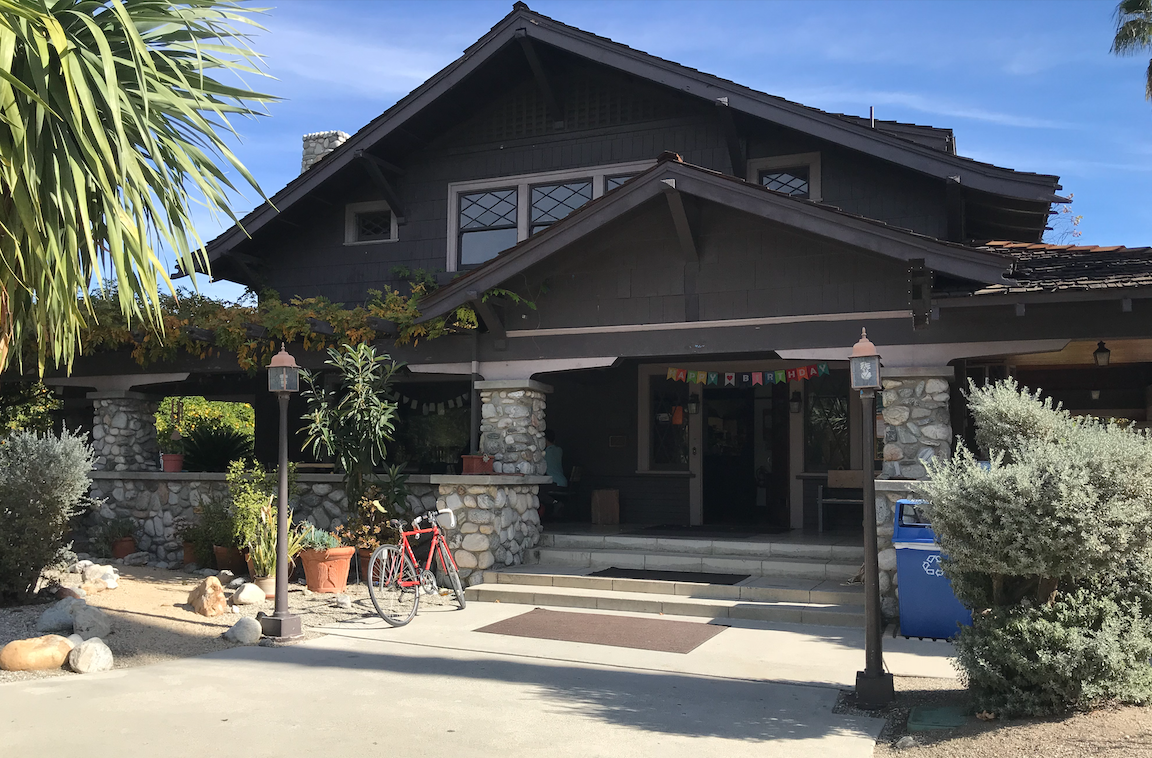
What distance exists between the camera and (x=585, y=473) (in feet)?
47.5

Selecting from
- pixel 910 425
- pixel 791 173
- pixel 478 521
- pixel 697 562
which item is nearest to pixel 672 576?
pixel 697 562

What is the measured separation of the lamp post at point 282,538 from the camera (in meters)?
8.41

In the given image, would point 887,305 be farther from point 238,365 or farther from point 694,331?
point 238,365

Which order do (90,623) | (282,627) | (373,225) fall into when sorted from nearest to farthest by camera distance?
1. (90,623)
2. (282,627)
3. (373,225)

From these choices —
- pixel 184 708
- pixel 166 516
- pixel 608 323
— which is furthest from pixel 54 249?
pixel 166 516

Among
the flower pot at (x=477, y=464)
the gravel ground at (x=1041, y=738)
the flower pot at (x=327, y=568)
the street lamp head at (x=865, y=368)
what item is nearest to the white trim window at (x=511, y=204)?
the flower pot at (x=477, y=464)

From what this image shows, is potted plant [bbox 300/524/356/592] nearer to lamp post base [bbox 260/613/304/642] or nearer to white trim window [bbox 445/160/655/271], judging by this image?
lamp post base [bbox 260/613/304/642]

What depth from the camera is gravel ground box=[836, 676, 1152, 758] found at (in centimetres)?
468

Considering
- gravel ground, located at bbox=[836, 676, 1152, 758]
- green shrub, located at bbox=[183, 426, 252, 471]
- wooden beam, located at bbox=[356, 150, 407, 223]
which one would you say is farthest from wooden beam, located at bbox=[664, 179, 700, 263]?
green shrub, located at bbox=[183, 426, 252, 471]

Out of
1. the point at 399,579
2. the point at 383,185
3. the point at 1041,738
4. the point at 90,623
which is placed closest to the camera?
the point at 1041,738

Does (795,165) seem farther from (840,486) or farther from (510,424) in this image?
(510,424)

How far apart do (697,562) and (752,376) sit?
286 cm

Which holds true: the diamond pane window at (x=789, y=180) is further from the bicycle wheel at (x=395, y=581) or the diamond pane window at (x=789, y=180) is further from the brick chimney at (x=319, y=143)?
the brick chimney at (x=319, y=143)

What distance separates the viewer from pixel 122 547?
41.1 ft
